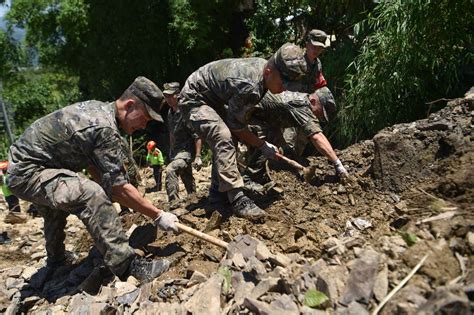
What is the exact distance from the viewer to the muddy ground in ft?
7.76

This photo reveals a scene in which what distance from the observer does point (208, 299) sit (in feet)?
9.36

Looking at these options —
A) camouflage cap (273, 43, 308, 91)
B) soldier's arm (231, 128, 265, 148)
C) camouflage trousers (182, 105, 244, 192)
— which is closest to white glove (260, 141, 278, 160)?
soldier's arm (231, 128, 265, 148)

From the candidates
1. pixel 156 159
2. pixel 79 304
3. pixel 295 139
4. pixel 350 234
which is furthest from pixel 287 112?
pixel 156 159

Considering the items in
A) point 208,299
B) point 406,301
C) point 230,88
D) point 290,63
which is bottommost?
point 208,299

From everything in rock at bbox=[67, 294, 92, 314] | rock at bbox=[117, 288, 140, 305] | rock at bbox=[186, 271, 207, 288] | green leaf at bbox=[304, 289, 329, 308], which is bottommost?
rock at bbox=[67, 294, 92, 314]

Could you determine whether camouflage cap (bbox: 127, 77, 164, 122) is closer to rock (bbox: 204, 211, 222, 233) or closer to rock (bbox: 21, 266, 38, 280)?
rock (bbox: 204, 211, 222, 233)

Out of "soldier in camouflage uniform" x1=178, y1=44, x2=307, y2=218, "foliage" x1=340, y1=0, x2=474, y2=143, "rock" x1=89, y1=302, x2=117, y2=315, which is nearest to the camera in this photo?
"rock" x1=89, y1=302, x2=117, y2=315

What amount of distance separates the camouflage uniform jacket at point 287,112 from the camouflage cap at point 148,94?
40.7 inches

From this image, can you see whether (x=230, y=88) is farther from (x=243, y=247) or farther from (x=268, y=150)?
(x=243, y=247)

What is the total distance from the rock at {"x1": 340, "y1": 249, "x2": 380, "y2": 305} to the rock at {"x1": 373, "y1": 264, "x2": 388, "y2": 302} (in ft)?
0.08

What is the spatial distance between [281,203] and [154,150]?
399cm

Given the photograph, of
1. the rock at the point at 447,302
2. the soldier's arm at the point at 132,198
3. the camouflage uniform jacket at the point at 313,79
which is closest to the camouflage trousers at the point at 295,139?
the camouflage uniform jacket at the point at 313,79

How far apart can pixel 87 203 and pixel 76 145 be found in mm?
434

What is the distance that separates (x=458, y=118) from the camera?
162 inches
